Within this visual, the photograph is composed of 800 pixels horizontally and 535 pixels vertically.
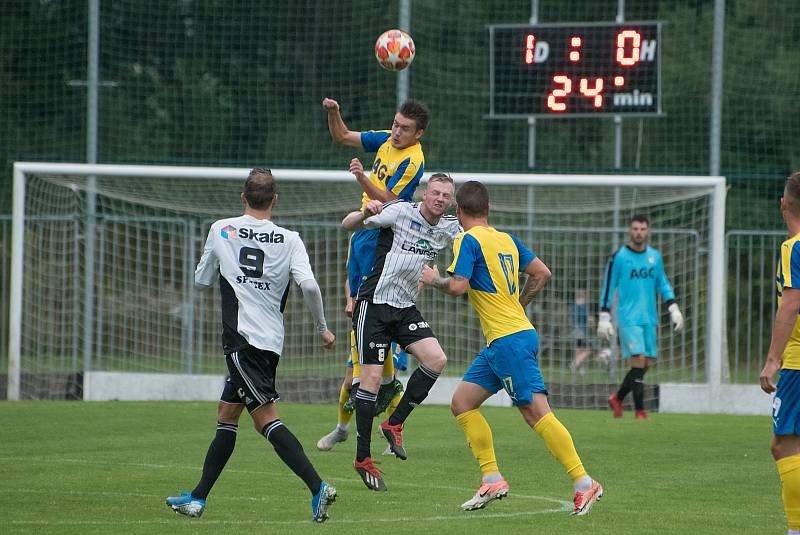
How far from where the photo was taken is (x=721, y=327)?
15.6m

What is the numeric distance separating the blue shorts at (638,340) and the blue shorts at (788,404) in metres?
7.65

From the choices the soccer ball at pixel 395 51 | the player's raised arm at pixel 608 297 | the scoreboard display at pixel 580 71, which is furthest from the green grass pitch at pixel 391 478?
the scoreboard display at pixel 580 71

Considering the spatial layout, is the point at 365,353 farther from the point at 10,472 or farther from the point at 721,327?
the point at 721,327

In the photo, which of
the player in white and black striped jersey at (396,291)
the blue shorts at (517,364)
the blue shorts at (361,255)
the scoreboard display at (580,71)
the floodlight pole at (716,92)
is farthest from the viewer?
the floodlight pole at (716,92)

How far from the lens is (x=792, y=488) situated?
6605 mm

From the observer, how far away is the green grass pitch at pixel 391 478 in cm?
712

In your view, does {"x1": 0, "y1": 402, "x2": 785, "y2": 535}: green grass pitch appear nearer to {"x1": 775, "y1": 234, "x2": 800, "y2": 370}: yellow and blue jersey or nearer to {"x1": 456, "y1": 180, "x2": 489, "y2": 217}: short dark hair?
{"x1": 775, "y1": 234, "x2": 800, "y2": 370}: yellow and blue jersey

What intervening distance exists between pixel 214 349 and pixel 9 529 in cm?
1046

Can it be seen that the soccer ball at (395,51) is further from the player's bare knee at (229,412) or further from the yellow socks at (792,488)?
the yellow socks at (792,488)

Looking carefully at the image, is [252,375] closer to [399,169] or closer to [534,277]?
[534,277]

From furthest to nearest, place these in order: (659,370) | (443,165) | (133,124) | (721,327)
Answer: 1. (133,124)
2. (443,165)
3. (659,370)
4. (721,327)

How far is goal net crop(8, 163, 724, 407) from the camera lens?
16094 mm

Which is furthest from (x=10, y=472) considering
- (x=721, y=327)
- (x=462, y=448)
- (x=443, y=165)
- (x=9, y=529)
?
(x=443, y=165)

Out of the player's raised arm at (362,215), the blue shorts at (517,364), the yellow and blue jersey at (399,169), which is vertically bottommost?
the blue shorts at (517,364)
